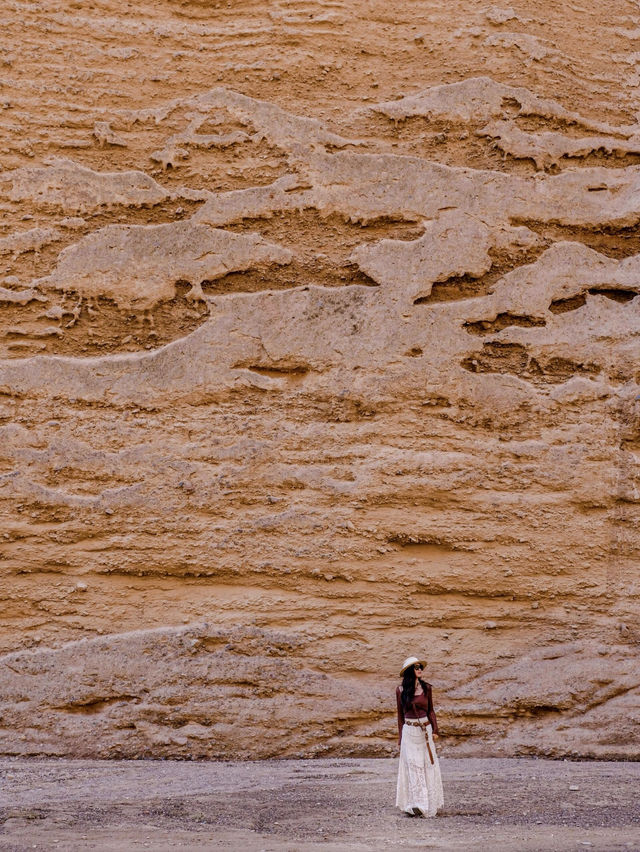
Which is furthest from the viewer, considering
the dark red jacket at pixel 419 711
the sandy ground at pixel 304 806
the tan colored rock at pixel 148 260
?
the tan colored rock at pixel 148 260

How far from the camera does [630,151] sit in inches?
265

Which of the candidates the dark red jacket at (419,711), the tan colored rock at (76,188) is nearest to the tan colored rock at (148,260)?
the tan colored rock at (76,188)

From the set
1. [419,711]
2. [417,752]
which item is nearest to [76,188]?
[419,711]

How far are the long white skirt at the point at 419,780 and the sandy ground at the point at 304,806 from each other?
72mm

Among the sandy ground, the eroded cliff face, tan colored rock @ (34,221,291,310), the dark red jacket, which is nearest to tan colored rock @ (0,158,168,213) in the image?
the eroded cliff face

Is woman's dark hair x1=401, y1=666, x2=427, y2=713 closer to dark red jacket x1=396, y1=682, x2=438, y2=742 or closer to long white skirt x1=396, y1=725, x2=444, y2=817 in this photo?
dark red jacket x1=396, y1=682, x2=438, y2=742

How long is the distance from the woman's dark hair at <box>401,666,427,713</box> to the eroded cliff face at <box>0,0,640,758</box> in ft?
4.97

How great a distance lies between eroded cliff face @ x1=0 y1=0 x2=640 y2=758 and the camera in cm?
573

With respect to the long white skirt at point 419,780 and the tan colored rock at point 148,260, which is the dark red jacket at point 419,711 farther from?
the tan colored rock at point 148,260

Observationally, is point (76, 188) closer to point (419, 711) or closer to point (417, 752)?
point (419, 711)

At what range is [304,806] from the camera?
4.24 meters

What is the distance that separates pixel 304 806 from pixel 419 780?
0.53m

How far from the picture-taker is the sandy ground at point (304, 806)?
3674 mm

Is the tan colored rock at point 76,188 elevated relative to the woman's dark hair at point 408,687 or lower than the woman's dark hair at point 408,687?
elevated
